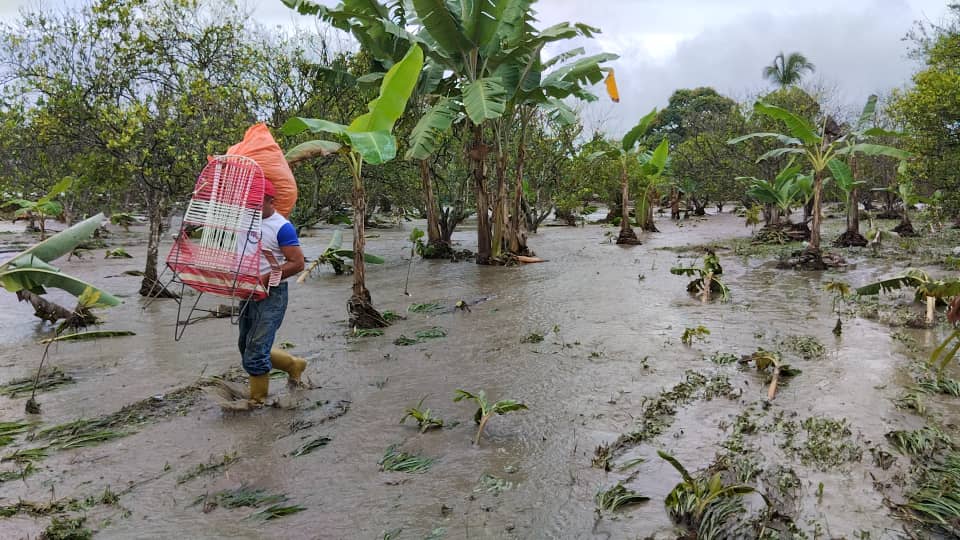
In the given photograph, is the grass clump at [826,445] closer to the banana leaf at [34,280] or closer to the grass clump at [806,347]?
the grass clump at [806,347]

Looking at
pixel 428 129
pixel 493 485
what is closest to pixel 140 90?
pixel 428 129

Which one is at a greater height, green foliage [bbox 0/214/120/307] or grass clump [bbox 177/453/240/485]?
green foliage [bbox 0/214/120/307]

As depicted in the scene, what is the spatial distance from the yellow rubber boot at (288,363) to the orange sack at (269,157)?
1.26 m

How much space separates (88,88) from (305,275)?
4.67m

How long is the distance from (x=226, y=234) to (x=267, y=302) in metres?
0.62

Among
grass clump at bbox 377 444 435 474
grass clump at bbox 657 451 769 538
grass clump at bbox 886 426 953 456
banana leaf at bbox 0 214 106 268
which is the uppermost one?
banana leaf at bbox 0 214 106 268

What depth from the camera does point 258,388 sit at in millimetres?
4660

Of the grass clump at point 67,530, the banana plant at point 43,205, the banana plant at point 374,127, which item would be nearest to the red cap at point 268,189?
the banana plant at point 374,127

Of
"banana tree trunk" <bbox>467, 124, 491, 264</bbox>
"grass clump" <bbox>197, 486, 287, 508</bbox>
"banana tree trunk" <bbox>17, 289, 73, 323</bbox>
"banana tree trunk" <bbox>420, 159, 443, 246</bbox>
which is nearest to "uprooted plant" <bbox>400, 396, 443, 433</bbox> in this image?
"grass clump" <bbox>197, 486, 287, 508</bbox>

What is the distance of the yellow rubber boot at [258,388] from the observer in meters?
4.64

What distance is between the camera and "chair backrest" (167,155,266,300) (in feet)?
13.3

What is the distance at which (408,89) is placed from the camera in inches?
256

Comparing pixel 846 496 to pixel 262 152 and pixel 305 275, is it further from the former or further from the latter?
pixel 305 275

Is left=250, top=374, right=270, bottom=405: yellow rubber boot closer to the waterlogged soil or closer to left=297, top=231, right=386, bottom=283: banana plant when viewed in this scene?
the waterlogged soil
